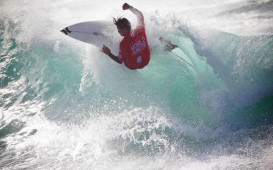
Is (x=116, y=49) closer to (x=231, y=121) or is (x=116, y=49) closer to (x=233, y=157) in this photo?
(x=231, y=121)

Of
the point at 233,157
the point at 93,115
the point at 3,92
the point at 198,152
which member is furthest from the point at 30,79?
the point at 233,157

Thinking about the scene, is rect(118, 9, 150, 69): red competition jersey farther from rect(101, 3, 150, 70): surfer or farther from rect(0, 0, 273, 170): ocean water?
rect(0, 0, 273, 170): ocean water

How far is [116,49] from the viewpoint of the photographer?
17.2 ft

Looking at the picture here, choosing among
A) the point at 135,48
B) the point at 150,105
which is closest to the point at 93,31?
the point at 135,48

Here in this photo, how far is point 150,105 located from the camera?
5.19 metres

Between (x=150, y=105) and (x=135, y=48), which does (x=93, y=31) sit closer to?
(x=135, y=48)

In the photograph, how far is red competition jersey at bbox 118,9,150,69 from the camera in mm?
4200

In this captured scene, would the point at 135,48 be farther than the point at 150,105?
No

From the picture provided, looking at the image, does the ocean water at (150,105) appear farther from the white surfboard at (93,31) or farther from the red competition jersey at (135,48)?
the red competition jersey at (135,48)

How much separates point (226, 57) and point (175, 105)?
1.74 meters

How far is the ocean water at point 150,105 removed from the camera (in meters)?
4.16

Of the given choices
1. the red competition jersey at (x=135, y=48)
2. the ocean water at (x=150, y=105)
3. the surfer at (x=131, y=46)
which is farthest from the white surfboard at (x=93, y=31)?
the red competition jersey at (x=135, y=48)

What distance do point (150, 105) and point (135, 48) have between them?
1501 mm

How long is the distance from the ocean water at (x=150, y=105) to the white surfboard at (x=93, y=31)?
370 mm
